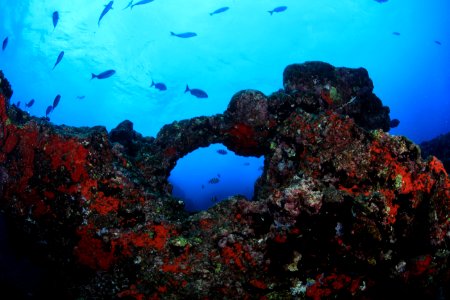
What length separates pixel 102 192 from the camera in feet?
12.4

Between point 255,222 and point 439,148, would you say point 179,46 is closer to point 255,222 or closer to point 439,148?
point 439,148

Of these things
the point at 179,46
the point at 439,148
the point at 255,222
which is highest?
the point at 255,222

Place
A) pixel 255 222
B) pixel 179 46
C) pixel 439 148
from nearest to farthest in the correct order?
pixel 255 222 → pixel 439 148 → pixel 179 46

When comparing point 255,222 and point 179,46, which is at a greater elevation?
point 255,222

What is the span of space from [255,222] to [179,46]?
129 ft

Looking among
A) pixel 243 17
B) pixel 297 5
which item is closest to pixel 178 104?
pixel 243 17

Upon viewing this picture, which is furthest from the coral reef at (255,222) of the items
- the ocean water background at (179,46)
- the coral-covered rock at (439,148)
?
the ocean water background at (179,46)

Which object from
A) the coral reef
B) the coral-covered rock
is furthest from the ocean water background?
the coral reef

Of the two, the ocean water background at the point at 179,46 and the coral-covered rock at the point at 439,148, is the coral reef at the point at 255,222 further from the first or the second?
the ocean water background at the point at 179,46

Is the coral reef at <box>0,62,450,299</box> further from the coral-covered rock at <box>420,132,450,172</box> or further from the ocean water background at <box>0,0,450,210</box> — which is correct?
the ocean water background at <box>0,0,450,210</box>

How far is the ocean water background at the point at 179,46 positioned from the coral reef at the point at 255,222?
20.6m

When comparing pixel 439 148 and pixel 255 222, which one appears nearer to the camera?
pixel 255 222

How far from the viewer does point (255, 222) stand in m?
3.40

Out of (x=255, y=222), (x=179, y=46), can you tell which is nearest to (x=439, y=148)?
(x=255, y=222)
